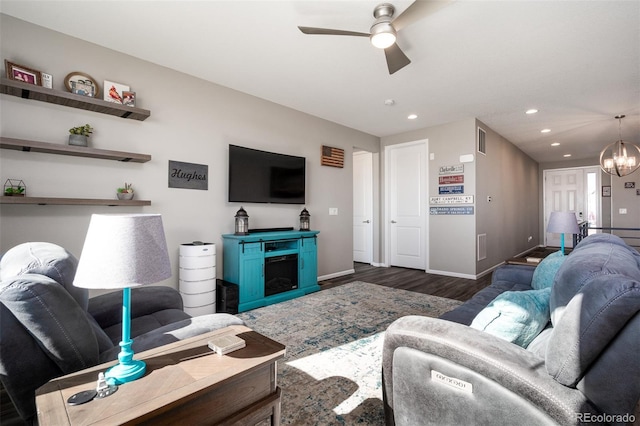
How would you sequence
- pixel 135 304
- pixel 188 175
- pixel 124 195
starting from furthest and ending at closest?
1. pixel 188 175
2. pixel 124 195
3. pixel 135 304

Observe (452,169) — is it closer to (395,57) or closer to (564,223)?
(564,223)

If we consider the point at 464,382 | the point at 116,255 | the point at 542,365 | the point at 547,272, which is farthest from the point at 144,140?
the point at 547,272

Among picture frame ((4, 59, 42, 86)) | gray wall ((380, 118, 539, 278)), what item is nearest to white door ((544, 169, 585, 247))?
gray wall ((380, 118, 539, 278))

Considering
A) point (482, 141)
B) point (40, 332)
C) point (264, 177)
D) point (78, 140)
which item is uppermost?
point (482, 141)

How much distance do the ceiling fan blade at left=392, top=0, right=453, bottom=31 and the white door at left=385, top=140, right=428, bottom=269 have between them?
3.68m

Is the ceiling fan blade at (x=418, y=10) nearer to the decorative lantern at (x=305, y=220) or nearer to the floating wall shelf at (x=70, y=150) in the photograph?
the floating wall shelf at (x=70, y=150)

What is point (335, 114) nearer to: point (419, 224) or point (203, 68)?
point (203, 68)

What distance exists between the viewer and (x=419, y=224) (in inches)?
228

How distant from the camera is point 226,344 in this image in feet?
3.82

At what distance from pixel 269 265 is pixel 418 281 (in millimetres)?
2526

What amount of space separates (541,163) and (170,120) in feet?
35.0

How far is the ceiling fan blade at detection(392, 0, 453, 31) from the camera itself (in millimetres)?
1979

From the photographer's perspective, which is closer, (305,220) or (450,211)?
(305,220)

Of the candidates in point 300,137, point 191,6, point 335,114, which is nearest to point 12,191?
point 191,6
